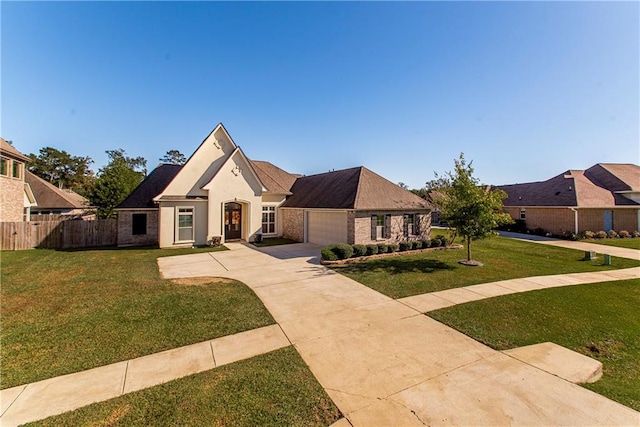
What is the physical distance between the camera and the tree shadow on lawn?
12281 millimetres

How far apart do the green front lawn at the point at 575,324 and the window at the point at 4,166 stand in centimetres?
2593

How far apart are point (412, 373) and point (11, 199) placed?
2624 centimetres

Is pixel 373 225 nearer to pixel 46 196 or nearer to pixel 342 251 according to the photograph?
A: pixel 342 251

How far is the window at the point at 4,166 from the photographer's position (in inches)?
672

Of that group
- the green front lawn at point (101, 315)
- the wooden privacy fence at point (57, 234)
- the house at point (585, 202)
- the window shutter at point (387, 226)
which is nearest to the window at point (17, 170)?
the wooden privacy fence at point (57, 234)

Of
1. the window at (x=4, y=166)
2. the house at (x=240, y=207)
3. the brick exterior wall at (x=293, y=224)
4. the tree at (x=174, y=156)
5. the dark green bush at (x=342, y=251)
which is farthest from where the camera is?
the tree at (x=174, y=156)

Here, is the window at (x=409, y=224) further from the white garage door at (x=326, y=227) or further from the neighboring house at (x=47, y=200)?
the neighboring house at (x=47, y=200)

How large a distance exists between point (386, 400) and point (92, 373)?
5194 millimetres

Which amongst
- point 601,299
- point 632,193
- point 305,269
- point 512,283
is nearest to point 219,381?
point 305,269

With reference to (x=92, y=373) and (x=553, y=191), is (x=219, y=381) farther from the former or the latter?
(x=553, y=191)

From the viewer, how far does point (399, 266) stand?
42.8 ft

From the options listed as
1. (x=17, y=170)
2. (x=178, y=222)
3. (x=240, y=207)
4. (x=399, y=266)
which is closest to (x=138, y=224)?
(x=178, y=222)

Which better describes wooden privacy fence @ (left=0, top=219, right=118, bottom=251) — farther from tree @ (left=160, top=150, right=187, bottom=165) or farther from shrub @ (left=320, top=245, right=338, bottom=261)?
tree @ (left=160, top=150, right=187, bottom=165)

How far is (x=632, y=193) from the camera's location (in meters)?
25.3
